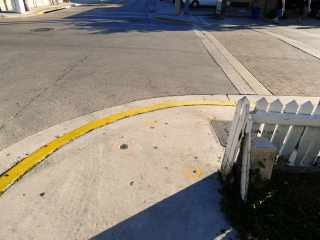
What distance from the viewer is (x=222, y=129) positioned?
385cm

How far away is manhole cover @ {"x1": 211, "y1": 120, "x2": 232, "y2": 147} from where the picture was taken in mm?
3584

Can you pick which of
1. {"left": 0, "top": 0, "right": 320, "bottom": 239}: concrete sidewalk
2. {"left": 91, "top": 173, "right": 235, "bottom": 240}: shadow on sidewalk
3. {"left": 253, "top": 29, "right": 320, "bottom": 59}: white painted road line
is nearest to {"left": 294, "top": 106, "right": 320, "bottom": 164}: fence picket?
{"left": 0, "top": 0, "right": 320, "bottom": 239}: concrete sidewalk

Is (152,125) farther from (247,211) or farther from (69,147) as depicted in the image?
(247,211)

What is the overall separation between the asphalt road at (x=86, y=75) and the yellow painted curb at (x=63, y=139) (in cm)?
48

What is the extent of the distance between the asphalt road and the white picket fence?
260 cm

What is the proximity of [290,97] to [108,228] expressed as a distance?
467 centimetres

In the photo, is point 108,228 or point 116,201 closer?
point 108,228

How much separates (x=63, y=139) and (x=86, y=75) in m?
2.95

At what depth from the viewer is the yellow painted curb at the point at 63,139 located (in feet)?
9.24

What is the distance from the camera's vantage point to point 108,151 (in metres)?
3.28

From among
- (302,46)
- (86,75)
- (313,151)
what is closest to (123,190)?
(313,151)

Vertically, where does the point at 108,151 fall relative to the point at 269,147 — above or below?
below

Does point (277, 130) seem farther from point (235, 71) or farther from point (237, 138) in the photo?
point (235, 71)

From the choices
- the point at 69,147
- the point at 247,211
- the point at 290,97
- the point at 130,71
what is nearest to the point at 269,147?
the point at 247,211
